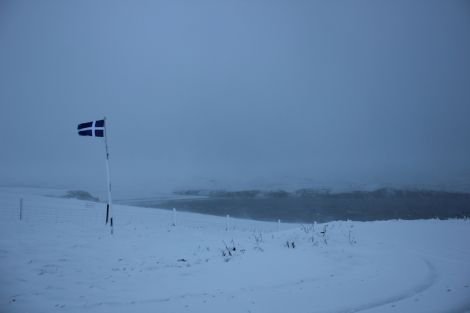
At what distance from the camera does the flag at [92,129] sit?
16.4m

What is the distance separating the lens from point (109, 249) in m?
12.6

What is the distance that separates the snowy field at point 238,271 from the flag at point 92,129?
439 centimetres

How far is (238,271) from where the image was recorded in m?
9.62

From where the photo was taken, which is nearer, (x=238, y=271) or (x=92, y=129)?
(x=238, y=271)

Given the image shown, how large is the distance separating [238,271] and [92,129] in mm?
10429

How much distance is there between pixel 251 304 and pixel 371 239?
9.03 m

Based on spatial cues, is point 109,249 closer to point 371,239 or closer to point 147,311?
point 147,311

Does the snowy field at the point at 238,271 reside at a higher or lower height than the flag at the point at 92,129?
lower

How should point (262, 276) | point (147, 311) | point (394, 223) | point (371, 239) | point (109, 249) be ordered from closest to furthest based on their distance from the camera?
point (147, 311)
point (262, 276)
point (109, 249)
point (371, 239)
point (394, 223)

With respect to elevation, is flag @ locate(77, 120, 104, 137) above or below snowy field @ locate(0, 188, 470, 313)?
above

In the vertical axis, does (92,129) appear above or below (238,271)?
above

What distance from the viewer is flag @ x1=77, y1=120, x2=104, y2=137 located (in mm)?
16438

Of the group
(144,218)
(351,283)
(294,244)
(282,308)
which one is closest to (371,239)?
(294,244)

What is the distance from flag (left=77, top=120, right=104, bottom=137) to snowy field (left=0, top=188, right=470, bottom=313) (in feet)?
14.4
